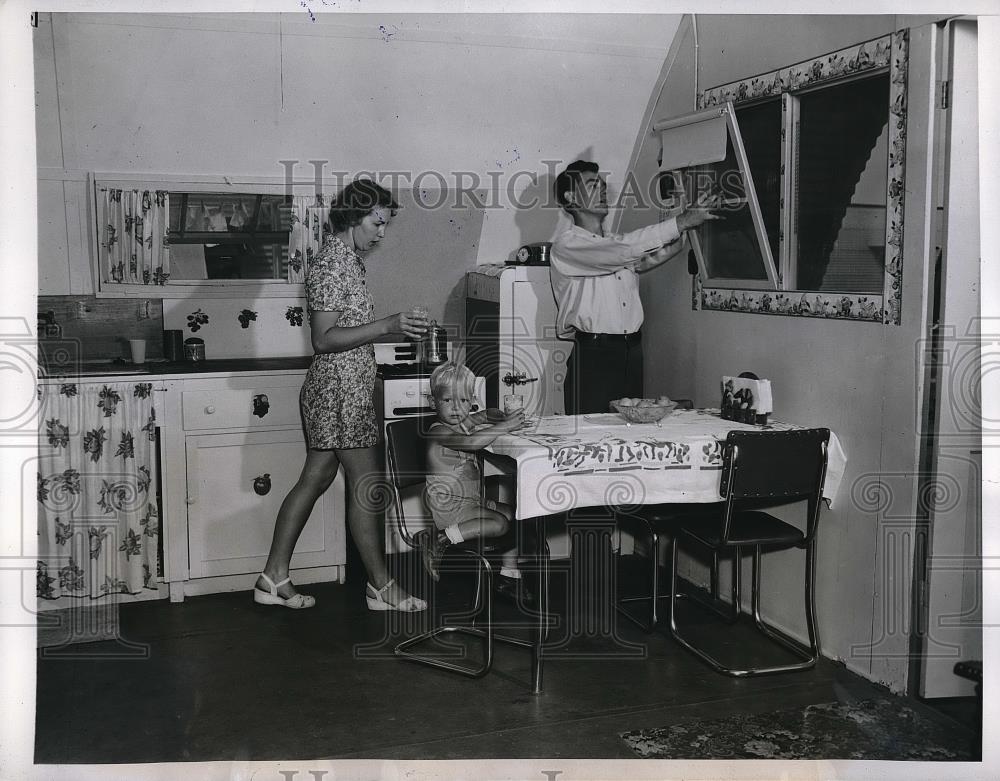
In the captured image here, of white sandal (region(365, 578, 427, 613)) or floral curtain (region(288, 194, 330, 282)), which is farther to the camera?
floral curtain (region(288, 194, 330, 282))

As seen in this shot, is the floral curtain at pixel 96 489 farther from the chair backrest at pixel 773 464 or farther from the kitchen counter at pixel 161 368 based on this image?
the chair backrest at pixel 773 464

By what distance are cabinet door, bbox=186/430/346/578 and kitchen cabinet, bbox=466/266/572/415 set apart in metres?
1.01

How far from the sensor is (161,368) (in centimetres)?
456

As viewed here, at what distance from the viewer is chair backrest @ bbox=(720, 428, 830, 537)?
3.58 m

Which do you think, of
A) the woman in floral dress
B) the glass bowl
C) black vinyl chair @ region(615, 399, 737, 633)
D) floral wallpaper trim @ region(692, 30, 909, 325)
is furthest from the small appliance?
floral wallpaper trim @ region(692, 30, 909, 325)

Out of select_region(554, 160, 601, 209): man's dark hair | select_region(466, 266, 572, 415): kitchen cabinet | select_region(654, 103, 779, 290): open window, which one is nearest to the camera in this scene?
select_region(654, 103, 779, 290): open window

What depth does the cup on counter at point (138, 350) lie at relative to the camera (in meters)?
4.78

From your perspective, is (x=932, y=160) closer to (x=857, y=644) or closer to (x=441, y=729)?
(x=857, y=644)

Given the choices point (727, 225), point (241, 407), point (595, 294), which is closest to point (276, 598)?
point (241, 407)

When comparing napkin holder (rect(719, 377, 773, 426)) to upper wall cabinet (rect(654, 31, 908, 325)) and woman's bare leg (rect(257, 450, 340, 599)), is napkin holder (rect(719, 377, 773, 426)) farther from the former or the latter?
woman's bare leg (rect(257, 450, 340, 599))

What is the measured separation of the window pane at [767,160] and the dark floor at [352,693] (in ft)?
5.61

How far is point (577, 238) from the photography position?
15.1ft

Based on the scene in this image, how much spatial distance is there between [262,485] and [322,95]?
1963 millimetres

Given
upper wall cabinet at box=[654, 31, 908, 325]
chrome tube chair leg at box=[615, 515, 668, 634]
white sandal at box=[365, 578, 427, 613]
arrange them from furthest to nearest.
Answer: white sandal at box=[365, 578, 427, 613] < chrome tube chair leg at box=[615, 515, 668, 634] < upper wall cabinet at box=[654, 31, 908, 325]
